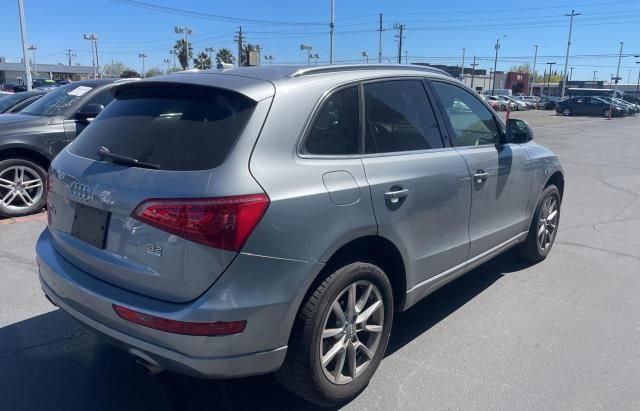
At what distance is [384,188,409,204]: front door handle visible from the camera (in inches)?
114

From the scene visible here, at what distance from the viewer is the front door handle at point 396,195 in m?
2.89

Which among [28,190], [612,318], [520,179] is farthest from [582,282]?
[28,190]

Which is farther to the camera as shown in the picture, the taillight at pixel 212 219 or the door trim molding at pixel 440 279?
the door trim molding at pixel 440 279

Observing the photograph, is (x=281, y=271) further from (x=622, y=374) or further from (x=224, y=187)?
(x=622, y=374)

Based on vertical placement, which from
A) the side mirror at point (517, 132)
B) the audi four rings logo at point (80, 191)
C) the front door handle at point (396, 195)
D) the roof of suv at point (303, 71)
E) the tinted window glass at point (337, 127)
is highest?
the roof of suv at point (303, 71)

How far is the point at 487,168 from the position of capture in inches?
153

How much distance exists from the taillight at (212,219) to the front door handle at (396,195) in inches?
35.3

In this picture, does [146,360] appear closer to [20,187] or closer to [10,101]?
[20,187]

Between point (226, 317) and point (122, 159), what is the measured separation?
97 centimetres

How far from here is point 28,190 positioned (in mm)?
6691

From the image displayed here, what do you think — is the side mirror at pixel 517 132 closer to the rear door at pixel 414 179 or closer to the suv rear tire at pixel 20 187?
the rear door at pixel 414 179

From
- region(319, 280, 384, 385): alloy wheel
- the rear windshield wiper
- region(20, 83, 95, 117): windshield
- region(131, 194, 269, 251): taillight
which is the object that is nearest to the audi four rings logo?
the rear windshield wiper

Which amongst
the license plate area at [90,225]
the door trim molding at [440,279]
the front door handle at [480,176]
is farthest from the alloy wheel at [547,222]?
the license plate area at [90,225]

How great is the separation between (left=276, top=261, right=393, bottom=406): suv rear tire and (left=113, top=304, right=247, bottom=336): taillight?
1.20 feet
